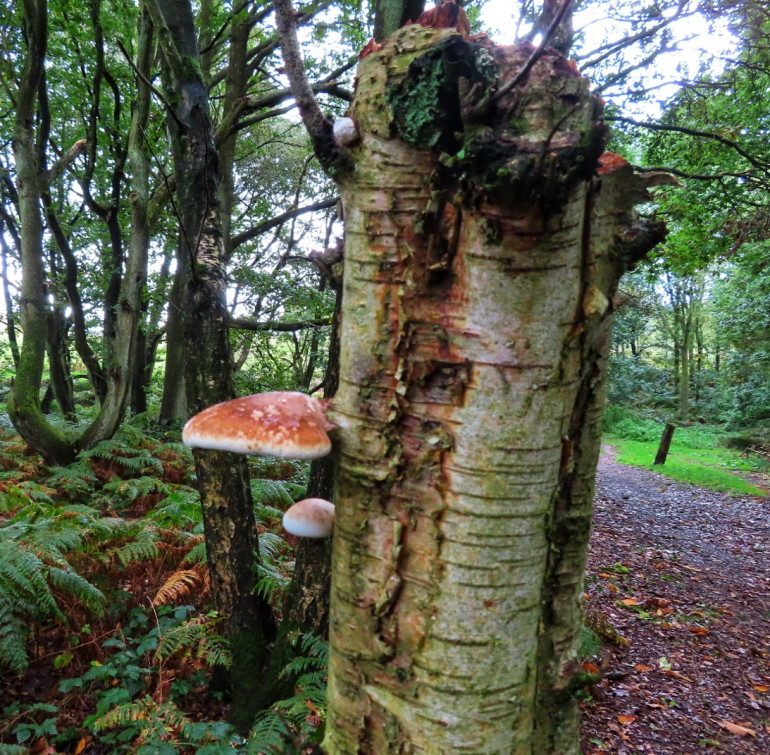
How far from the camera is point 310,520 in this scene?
166 centimetres

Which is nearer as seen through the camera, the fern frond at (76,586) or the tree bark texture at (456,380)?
the tree bark texture at (456,380)

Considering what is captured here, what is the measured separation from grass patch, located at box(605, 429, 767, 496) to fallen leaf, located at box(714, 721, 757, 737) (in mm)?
9777

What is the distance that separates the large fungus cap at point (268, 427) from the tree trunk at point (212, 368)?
163 cm

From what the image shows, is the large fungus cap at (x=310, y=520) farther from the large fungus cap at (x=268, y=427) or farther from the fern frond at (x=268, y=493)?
the fern frond at (x=268, y=493)

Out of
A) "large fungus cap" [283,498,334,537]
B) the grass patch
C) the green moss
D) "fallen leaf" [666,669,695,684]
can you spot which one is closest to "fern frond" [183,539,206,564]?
"large fungus cap" [283,498,334,537]

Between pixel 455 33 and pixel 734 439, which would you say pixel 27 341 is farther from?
pixel 734 439

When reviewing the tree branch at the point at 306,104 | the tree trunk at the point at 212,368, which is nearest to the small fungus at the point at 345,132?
the tree branch at the point at 306,104

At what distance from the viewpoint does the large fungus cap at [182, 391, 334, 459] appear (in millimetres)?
1152

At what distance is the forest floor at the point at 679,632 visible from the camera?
3439 millimetres

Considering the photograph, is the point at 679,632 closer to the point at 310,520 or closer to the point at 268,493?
the point at 268,493

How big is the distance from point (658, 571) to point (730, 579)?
105 cm

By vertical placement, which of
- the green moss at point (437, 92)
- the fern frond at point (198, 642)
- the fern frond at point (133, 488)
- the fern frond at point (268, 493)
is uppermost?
the green moss at point (437, 92)

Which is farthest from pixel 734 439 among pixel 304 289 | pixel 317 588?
pixel 317 588

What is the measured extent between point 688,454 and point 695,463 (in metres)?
2.14
